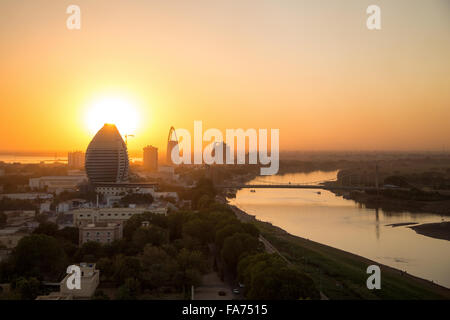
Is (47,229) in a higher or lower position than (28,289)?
higher

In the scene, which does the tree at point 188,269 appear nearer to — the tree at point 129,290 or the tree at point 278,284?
the tree at point 129,290

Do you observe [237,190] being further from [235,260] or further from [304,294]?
[304,294]

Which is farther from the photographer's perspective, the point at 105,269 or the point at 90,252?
the point at 90,252

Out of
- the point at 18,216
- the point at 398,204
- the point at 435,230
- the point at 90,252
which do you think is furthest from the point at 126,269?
the point at 398,204

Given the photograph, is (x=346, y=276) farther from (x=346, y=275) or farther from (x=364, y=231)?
(x=364, y=231)

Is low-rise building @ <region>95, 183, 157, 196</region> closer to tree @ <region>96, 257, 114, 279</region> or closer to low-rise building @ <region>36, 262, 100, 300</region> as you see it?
tree @ <region>96, 257, 114, 279</region>
